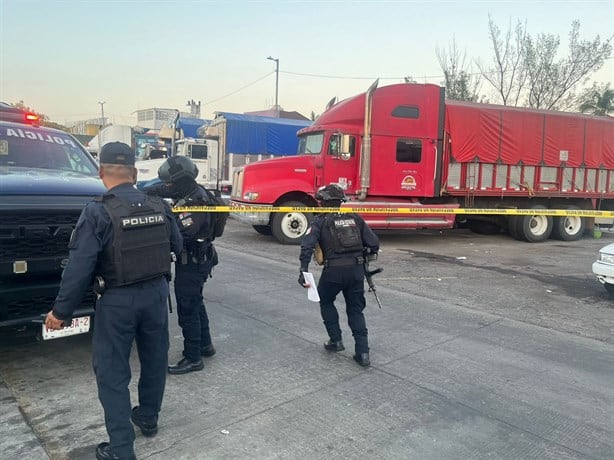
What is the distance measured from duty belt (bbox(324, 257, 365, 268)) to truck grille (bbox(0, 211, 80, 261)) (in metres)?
2.14

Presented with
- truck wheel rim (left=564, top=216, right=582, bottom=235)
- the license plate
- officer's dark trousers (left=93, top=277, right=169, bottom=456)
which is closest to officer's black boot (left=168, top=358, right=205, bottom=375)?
the license plate

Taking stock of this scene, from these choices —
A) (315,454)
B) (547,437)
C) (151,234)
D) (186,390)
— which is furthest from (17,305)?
(547,437)

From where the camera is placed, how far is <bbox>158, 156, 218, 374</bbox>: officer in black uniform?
4.17 metres

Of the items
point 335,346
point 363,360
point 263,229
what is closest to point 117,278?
point 363,360

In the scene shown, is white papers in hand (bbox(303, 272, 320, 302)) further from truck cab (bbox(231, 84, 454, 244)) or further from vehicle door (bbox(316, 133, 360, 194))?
vehicle door (bbox(316, 133, 360, 194))

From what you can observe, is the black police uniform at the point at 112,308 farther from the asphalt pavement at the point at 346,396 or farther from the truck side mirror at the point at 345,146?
the truck side mirror at the point at 345,146

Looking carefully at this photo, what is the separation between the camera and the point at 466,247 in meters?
12.7

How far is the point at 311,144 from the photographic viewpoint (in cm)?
1268

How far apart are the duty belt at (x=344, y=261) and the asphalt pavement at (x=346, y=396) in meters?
0.88

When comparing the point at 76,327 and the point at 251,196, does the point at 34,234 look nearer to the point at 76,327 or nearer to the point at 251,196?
the point at 76,327

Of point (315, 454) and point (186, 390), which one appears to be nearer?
point (315, 454)

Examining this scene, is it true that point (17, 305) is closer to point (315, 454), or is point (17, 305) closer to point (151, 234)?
point (151, 234)

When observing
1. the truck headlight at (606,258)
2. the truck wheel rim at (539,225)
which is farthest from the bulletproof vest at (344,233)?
the truck wheel rim at (539,225)

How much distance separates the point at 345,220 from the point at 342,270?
1.47ft
